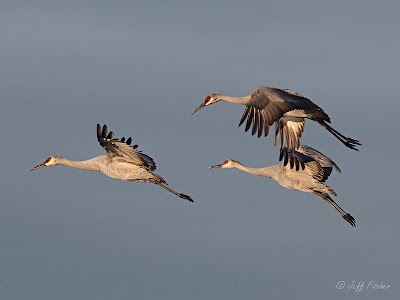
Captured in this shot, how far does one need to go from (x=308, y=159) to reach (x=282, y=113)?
2.98 metres

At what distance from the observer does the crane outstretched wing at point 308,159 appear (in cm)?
3716

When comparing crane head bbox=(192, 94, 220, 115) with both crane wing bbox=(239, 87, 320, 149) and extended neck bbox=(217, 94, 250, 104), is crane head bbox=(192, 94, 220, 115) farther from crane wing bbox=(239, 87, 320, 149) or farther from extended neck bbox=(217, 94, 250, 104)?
crane wing bbox=(239, 87, 320, 149)

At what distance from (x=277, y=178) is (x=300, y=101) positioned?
9.31 ft

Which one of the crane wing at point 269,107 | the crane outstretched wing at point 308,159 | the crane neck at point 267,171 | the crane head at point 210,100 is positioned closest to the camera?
the crane wing at point 269,107

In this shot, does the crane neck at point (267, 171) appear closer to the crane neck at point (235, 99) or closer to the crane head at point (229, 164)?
the crane head at point (229, 164)

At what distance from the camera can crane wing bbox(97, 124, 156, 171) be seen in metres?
35.7

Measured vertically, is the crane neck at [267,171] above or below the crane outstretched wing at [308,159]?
below

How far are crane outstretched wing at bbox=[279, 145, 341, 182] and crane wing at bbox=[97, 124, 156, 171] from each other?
2.58 m

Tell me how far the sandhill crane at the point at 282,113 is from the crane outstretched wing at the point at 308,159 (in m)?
0.29

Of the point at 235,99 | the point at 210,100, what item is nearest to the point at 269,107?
the point at 235,99

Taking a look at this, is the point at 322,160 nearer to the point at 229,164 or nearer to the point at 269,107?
the point at 229,164

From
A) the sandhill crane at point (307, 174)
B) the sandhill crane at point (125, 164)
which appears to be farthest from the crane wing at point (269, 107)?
the sandhill crane at point (125, 164)

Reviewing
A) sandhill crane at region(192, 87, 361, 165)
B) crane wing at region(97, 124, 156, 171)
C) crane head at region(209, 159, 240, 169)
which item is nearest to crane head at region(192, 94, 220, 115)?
sandhill crane at region(192, 87, 361, 165)

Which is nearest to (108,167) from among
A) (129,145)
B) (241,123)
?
(129,145)
